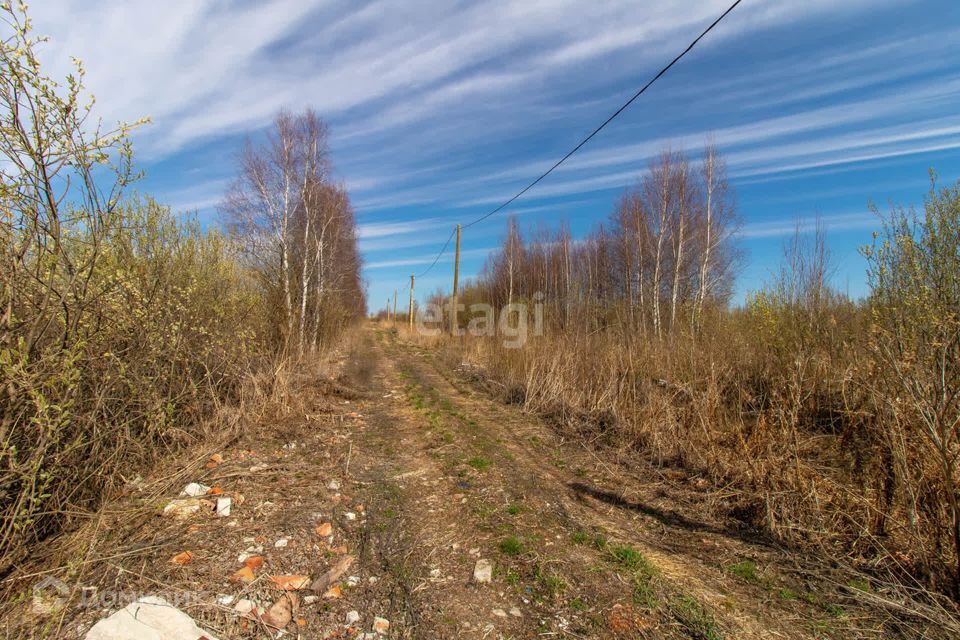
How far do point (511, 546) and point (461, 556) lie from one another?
37 cm

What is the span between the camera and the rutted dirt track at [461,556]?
2.31m

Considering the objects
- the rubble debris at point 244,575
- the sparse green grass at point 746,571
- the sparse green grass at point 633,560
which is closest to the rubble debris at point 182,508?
the rubble debris at point 244,575

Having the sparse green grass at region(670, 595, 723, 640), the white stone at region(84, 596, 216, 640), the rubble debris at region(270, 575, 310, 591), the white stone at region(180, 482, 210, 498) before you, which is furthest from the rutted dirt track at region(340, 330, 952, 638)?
the white stone at region(180, 482, 210, 498)

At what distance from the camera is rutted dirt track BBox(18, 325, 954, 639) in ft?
7.59

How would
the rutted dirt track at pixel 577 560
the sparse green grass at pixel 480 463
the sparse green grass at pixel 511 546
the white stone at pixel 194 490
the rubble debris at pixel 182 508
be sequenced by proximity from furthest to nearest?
the sparse green grass at pixel 480 463 < the white stone at pixel 194 490 < the rubble debris at pixel 182 508 < the sparse green grass at pixel 511 546 < the rutted dirt track at pixel 577 560

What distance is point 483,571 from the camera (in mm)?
2842

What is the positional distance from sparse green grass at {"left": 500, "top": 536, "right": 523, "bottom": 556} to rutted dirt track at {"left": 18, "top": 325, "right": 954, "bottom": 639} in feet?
0.04

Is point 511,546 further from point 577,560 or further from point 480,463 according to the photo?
point 480,463

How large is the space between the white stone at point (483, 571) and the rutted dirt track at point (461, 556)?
1.2 inches

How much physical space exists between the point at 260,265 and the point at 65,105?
822cm

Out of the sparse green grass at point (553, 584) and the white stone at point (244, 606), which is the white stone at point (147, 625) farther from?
the sparse green grass at point (553, 584)

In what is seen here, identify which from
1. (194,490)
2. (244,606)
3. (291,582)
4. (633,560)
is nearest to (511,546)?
(633,560)

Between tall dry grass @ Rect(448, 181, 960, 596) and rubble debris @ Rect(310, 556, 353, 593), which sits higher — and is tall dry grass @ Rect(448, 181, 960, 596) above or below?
above

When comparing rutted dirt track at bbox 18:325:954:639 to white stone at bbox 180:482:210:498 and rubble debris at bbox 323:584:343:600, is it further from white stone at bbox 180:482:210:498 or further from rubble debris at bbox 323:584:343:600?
white stone at bbox 180:482:210:498
